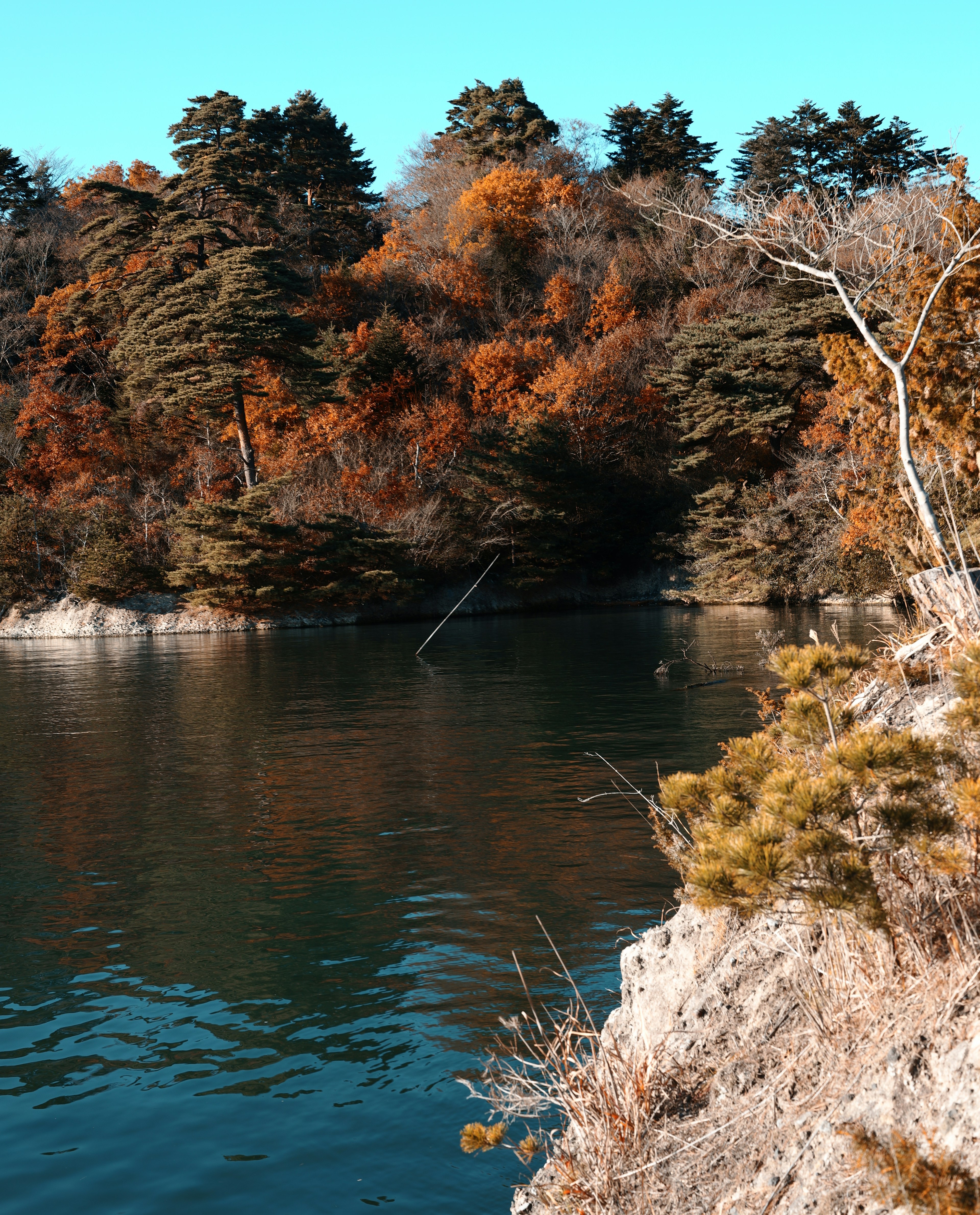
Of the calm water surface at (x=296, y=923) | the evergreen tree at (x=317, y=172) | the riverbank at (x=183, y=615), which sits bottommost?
the calm water surface at (x=296, y=923)

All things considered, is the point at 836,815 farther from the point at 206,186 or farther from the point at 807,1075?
the point at 206,186

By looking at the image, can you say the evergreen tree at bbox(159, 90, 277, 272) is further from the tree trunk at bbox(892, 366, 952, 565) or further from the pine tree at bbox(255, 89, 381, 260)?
the tree trunk at bbox(892, 366, 952, 565)

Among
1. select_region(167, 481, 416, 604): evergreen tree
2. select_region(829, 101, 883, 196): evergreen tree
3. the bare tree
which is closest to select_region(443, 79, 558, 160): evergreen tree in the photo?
select_region(829, 101, 883, 196): evergreen tree

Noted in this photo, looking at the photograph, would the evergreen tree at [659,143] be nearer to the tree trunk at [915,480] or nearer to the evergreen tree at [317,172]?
the evergreen tree at [317,172]

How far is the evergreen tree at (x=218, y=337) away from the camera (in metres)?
44.4

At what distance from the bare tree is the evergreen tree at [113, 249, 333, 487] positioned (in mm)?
31393

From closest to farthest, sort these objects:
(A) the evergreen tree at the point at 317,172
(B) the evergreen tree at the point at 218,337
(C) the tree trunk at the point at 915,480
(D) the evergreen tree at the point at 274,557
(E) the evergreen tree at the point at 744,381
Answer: (C) the tree trunk at the point at 915,480 → (D) the evergreen tree at the point at 274,557 → (B) the evergreen tree at the point at 218,337 → (E) the evergreen tree at the point at 744,381 → (A) the evergreen tree at the point at 317,172

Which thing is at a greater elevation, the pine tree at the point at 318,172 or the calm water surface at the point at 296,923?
the pine tree at the point at 318,172

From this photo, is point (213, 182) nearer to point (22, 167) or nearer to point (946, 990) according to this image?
point (22, 167)

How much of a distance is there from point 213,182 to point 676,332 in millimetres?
26626

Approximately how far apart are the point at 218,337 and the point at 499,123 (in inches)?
1506

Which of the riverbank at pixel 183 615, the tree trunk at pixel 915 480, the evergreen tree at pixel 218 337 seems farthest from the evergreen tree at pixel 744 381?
the tree trunk at pixel 915 480

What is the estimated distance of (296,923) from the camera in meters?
8.96

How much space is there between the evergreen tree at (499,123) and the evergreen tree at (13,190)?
2968cm
